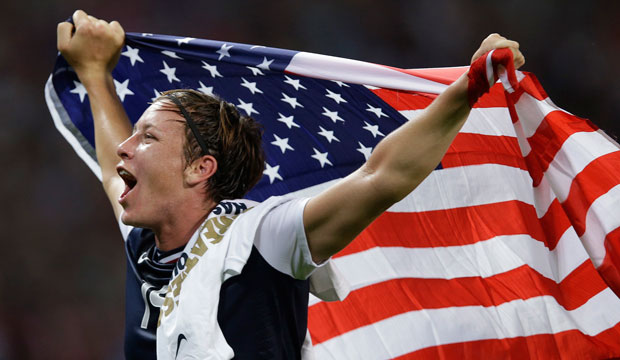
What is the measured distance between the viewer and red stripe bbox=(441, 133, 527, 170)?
2.33m

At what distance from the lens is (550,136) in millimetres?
1878

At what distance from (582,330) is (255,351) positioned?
1127mm

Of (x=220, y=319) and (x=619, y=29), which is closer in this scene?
(x=220, y=319)

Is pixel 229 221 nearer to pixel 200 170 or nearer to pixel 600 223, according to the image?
pixel 200 170

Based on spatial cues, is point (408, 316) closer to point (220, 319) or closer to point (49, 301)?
point (220, 319)

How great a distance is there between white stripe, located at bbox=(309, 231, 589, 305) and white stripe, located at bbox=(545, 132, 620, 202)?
1.29ft

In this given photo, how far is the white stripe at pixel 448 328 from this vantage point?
226 cm

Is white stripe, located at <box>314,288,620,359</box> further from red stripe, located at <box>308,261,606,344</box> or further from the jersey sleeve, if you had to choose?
the jersey sleeve

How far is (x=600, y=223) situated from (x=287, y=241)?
2.69ft

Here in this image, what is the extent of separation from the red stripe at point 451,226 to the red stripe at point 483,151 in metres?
0.14

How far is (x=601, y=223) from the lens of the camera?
180 cm

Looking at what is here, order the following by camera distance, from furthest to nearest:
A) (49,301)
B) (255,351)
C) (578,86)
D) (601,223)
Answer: (578,86)
(49,301)
(601,223)
(255,351)

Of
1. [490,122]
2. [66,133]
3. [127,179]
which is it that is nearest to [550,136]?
[490,122]

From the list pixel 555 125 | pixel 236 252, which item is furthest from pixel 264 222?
pixel 555 125
